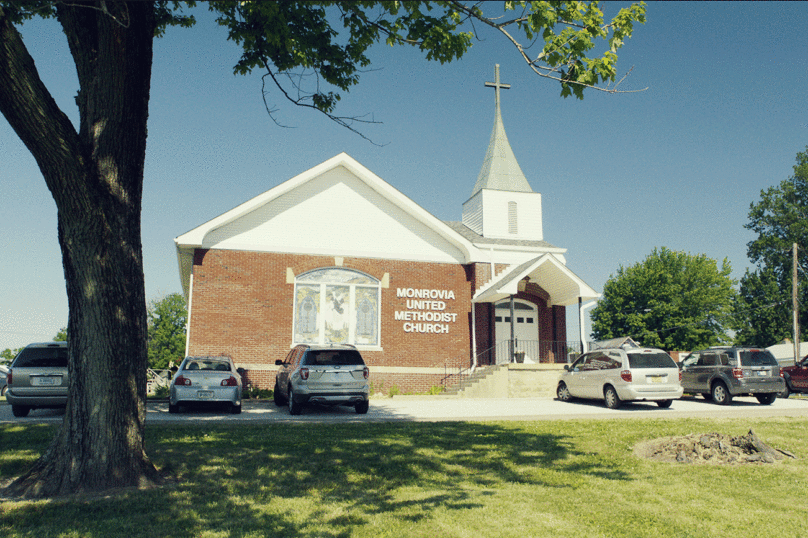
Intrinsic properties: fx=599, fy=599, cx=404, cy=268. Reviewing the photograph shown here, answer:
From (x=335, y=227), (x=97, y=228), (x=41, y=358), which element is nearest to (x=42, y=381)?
(x=41, y=358)

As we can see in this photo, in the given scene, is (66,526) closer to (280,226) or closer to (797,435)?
(797,435)

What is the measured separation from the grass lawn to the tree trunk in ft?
1.92

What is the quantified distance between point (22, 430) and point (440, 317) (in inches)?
587

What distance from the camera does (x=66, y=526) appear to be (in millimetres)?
5379

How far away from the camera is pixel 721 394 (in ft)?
58.9

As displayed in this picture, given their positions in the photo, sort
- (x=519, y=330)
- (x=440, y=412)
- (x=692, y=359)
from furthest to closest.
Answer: (x=519, y=330)
(x=692, y=359)
(x=440, y=412)

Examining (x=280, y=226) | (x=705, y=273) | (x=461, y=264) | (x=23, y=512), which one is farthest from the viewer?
(x=705, y=273)

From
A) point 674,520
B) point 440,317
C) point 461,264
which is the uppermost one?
point 461,264

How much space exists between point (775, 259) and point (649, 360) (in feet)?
159

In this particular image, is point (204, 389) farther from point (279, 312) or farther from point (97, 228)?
point (97, 228)

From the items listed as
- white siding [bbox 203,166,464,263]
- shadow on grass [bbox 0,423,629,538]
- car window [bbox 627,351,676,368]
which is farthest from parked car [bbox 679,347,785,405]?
shadow on grass [bbox 0,423,629,538]

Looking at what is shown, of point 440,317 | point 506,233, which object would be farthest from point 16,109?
point 506,233

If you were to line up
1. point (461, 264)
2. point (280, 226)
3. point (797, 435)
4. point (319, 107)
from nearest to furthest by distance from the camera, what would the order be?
1. point (319, 107)
2. point (797, 435)
3. point (280, 226)
4. point (461, 264)

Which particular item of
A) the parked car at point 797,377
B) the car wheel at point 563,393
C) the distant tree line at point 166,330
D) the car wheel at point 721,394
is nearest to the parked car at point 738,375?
the car wheel at point 721,394
